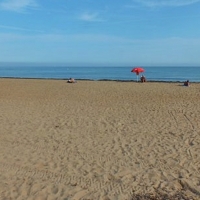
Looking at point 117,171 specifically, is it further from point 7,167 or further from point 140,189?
point 7,167

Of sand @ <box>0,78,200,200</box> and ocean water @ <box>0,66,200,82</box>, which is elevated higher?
ocean water @ <box>0,66,200,82</box>

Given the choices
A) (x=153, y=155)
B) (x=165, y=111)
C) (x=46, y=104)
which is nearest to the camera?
(x=153, y=155)

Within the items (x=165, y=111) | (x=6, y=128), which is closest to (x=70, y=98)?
(x=165, y=111)

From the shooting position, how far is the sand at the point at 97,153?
5.15 metres

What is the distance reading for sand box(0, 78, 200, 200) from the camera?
5.15 metres

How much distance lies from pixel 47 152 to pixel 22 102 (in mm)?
9037

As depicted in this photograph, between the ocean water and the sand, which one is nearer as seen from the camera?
the sand

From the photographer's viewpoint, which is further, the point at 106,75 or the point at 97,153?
the point at 106,75

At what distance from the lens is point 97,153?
23.3ft

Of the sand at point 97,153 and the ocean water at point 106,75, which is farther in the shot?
the ocean water at point 106,75

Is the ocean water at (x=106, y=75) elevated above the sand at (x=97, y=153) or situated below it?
above

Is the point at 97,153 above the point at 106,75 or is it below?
below

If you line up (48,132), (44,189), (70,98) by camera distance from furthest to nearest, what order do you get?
(70,98), (48,132), (44,189)

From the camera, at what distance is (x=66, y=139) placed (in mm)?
8352
